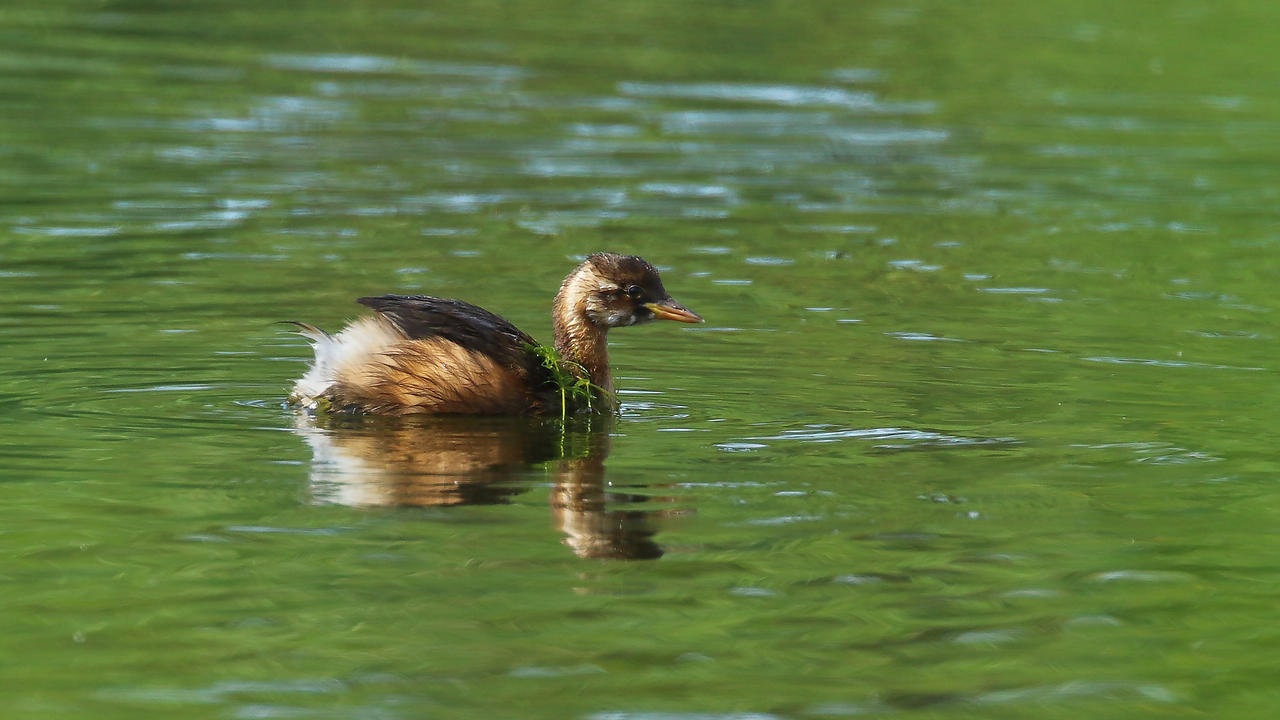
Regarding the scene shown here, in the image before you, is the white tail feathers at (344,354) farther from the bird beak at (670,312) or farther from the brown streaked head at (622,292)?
the bird beak at (670,312)

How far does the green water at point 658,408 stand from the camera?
6.28 meters

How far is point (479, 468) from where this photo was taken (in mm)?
8656

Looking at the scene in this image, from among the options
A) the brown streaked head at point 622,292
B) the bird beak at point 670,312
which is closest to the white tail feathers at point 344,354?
the brown streaked head at point 622,292

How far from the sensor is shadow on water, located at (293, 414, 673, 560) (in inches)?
304

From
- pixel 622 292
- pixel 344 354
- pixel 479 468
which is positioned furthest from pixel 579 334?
pixel 479 468

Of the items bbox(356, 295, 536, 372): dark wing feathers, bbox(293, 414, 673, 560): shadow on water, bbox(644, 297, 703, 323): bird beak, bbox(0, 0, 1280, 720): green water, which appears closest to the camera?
bbox(0, 0, 1280, 720): green water

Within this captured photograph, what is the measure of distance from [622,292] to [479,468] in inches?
71.3

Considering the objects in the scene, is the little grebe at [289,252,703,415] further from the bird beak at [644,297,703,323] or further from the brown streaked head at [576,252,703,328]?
the bird beak at [644,297,703,323]

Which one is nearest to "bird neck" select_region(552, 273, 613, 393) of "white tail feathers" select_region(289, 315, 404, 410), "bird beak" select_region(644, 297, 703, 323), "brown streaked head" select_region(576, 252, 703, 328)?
"brown streaked head" select_region(576, 252, 703, 328)

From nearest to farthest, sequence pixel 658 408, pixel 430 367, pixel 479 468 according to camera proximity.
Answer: pixel 479 468
pixel 430 367
pixel 658 408

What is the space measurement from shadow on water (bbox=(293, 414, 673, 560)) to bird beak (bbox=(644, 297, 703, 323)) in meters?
0.71

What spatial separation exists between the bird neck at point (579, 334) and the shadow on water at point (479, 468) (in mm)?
432

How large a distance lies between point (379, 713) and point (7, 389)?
4.76m

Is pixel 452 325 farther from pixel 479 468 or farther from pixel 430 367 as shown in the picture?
pixel 479 468
